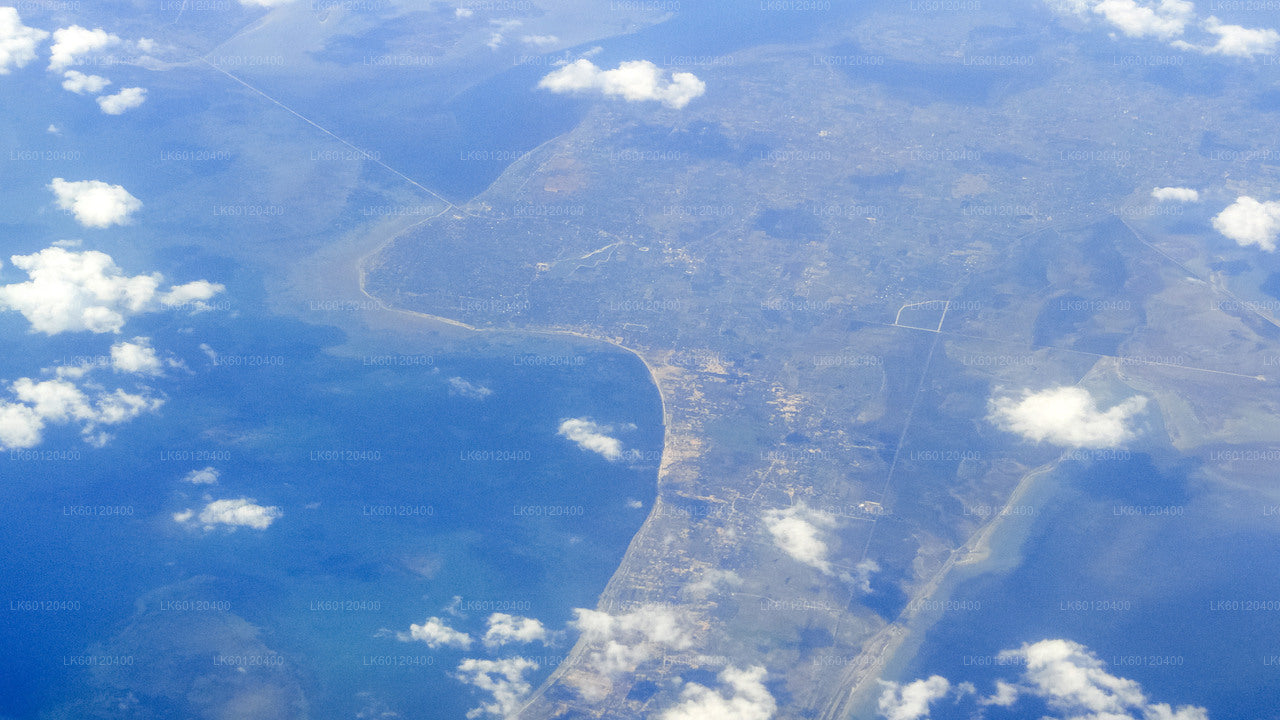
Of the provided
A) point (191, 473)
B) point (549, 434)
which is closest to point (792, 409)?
point (549, 434)

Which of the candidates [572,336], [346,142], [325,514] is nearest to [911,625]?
[572,336]

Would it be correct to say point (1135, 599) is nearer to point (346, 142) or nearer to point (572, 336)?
point (572, 336)

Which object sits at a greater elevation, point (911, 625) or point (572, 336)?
point (572, 336)

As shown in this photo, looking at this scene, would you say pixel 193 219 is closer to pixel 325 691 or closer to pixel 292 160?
pixel 292 160

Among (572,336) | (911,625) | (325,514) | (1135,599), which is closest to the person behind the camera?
(911,625)

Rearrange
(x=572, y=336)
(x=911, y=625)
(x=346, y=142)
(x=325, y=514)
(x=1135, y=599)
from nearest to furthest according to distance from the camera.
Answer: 1. (x=911, y=625)
2. (x=1135, y=599)
3. (x=325, y=514)
4. (x=572, y=336)
5. (x=346, y=142)

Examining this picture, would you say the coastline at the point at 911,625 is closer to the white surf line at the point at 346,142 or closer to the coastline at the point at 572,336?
the coastline at the point at 572,336

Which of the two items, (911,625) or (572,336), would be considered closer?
(911,625)
